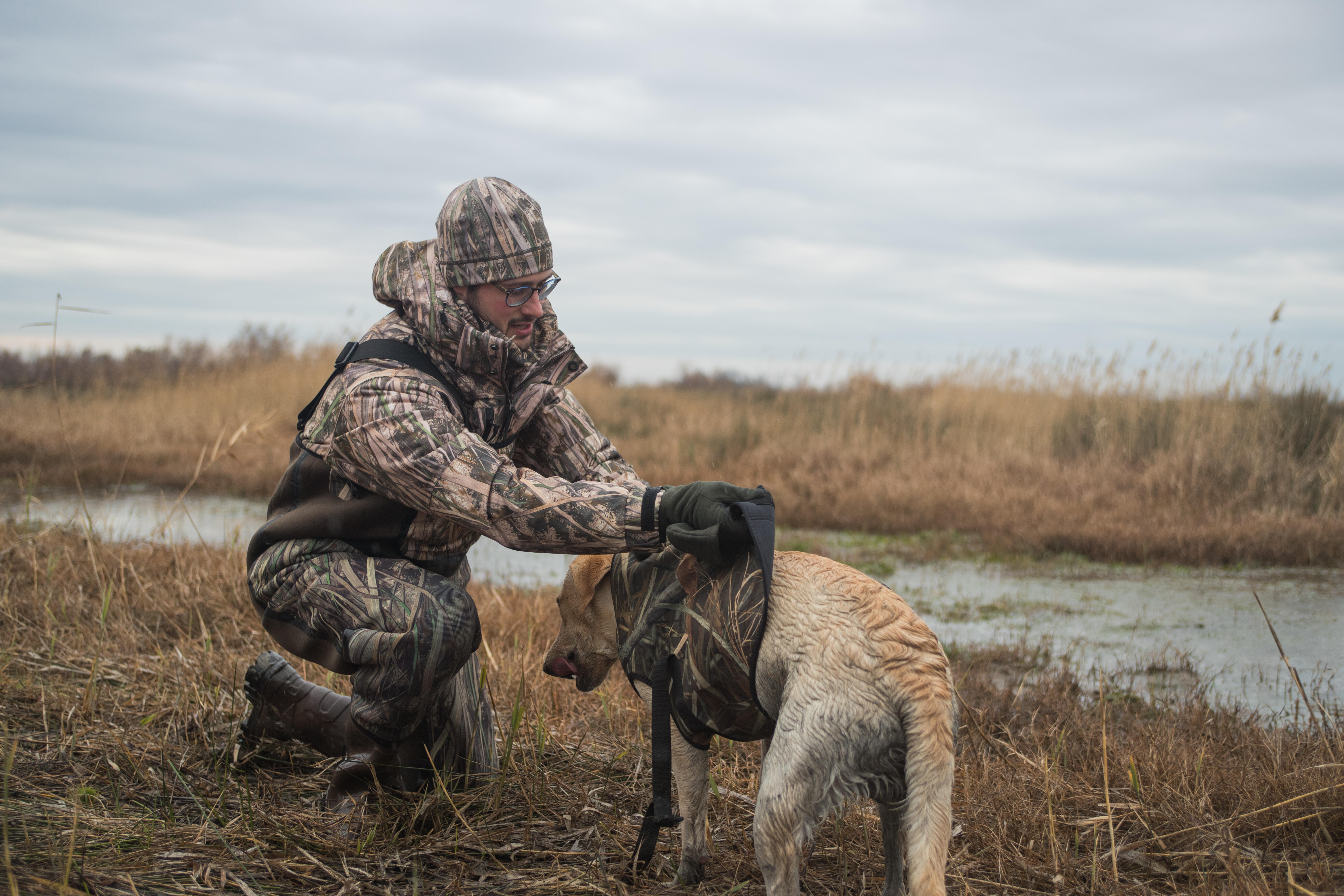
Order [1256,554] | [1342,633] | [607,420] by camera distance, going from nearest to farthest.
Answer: [1342,633], [1256,554], [607,420]

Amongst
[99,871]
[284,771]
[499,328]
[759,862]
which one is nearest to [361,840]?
[99,871]

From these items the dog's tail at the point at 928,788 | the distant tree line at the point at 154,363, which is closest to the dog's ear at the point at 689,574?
the dog's tail at the point at 928,788

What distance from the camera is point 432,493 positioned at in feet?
8.43

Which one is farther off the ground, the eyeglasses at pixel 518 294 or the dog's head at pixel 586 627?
the eyeglasses at pixel 518 294

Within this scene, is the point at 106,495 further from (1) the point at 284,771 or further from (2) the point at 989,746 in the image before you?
(2) the point at 989,746

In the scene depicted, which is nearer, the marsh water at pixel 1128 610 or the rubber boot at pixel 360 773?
the rubber boot at pixel 360 773

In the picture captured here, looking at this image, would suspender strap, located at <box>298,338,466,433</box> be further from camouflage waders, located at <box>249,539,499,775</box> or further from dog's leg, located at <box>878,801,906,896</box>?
dog's leg, located at <box>878,801,906,896</box>

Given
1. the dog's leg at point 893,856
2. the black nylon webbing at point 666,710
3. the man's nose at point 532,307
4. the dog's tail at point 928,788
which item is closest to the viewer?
the dog's tail at point 928,788

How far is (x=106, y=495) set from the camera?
10.5 meters

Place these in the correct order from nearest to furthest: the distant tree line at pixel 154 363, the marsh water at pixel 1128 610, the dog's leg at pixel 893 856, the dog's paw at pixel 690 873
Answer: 1. the dog's leg at pixel 893 856
2. the dog's paw at pixel 690 873
3. the marsh water at pixel 1128 610
4. the distant tree line at pixel 154 363

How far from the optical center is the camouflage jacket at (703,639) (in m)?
2.20

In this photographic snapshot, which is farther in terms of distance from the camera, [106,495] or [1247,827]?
[106,495]

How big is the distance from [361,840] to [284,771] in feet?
3.18

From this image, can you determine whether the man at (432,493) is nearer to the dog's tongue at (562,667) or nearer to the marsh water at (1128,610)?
the dog's tongue at (562,667)
